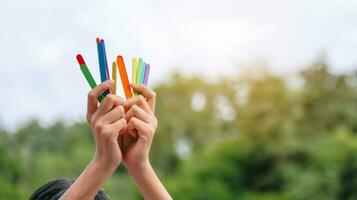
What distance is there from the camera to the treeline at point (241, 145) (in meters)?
29.8

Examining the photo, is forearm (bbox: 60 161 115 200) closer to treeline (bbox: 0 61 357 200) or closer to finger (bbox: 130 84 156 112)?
finger (bbox: 130 84 156 112)

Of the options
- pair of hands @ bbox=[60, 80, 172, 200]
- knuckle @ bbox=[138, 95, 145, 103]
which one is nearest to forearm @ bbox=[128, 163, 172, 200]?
pair of hands @ bbox=[60, 80, 172, 200]

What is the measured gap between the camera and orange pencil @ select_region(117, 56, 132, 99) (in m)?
1.45

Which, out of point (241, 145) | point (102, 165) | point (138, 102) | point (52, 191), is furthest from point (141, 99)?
point (241, 145)

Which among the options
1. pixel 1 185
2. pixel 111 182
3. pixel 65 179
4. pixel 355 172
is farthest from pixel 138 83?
pixel 111 182

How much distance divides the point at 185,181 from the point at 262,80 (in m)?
4.80

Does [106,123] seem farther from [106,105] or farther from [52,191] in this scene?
[52,191]

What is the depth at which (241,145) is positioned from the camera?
33.4 metres

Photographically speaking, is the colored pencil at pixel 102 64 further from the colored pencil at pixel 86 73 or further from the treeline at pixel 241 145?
the treeline at pixel 241 145

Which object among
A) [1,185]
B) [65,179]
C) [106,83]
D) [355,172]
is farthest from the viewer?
[1,185]

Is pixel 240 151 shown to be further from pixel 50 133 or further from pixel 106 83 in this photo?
pixel 106 83

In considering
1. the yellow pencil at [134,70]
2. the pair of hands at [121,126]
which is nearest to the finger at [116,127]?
the pair of hands at [121,126]

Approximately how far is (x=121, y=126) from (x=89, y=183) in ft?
0.33

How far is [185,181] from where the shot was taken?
32562 mm
